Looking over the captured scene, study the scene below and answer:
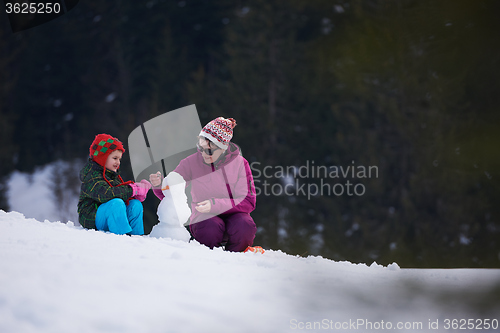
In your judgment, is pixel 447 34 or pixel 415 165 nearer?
pixel 447 34

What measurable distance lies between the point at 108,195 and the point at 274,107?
9.04 meters

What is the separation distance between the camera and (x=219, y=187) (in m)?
3.92

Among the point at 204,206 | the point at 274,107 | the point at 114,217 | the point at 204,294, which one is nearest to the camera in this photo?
the point at 204,294

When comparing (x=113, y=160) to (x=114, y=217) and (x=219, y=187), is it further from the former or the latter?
(x=219, y=187)

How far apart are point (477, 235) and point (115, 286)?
683cm

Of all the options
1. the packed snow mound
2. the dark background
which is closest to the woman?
the packed snow mound

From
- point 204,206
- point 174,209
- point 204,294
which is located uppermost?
point 204,294

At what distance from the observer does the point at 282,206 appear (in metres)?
12.0

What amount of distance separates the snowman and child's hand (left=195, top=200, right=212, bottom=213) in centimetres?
19

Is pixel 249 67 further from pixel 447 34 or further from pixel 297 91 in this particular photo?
pixel 447 34

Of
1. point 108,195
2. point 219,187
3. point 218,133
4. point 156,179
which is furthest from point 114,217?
point 218,133

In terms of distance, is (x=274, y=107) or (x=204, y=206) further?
(x=274, y=107)

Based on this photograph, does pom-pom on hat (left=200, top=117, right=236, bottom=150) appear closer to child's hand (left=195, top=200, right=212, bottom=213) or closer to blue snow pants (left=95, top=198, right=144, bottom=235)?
child's hand (left=195, top=200, right=212, bottom=213)

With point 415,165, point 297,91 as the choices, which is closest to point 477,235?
point 415,165
